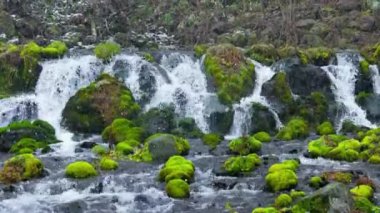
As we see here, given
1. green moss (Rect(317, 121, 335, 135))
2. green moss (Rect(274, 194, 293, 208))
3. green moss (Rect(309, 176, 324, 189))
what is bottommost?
green moss (Rect(274, 194, 293, 208))

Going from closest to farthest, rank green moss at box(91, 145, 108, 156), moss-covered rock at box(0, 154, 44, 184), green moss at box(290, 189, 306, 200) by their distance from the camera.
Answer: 1. green moss at box(290, 189, 306, 200)
2. moss-covered rock at box(0, 154, 44, 184)
3. green moss at box(91, 145, 108, 156)

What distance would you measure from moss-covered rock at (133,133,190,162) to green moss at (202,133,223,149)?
244cm

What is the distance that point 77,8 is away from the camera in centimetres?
6656

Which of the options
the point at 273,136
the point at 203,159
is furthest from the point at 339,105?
the point at 203,159

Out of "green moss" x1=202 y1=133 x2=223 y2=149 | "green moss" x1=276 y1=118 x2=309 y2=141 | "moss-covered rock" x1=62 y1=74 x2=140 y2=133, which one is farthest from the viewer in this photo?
"moss-covered rock" x1=62 y1=74 x2=140 y2=133

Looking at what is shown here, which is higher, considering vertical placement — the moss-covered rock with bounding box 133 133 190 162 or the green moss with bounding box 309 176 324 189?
the moss-covered rock with bounding box 133 133 190 162

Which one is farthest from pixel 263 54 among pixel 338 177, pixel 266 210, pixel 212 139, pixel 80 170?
pixel 266 210

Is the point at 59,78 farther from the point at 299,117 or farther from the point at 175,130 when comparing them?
the point at 299,117

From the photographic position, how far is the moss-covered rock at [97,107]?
35.4 m

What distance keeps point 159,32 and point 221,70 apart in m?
26.6

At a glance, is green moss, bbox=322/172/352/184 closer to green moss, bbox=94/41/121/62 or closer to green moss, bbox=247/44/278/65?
green moss, bbox=247/44/278/65

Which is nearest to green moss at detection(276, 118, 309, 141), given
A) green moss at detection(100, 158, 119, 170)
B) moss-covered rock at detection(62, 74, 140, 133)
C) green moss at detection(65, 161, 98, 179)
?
moss-covered rock at detection(62, 74, 140, 133)

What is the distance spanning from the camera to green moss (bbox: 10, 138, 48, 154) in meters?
29.9

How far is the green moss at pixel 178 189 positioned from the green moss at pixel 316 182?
4.90 m
